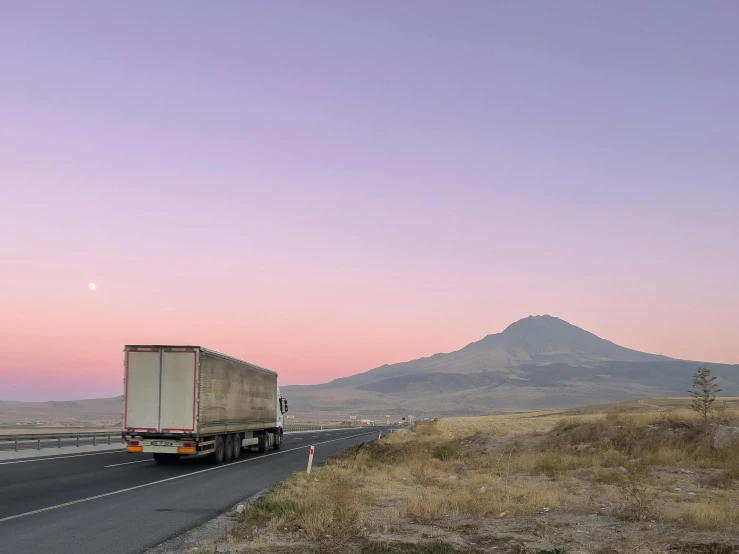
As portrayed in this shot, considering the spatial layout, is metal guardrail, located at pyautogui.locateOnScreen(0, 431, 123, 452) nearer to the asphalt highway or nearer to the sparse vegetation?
the asphalt highway

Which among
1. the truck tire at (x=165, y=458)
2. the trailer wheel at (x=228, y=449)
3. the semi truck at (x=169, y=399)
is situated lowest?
the truck tire at (x=165, y=458)

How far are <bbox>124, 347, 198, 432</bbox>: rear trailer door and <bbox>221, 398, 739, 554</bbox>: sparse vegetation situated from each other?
18.1 ft

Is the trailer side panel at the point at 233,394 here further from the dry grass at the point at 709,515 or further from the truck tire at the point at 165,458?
the dry grass at the point at 709,515

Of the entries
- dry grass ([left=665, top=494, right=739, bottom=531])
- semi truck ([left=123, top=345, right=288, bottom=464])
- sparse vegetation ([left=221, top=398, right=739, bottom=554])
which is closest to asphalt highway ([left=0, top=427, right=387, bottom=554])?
semi truck ([left=123, top=345, right=288, bottom=464])

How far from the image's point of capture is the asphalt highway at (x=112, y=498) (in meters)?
11.5

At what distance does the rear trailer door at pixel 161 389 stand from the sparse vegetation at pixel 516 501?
552 cm

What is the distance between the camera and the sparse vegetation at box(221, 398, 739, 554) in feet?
37.1

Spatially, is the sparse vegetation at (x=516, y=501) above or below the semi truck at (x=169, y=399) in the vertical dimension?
below

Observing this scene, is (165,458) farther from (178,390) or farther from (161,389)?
(178,390)

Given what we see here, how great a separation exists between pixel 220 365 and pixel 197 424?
3182 millimetres

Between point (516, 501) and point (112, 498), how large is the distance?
977 centimetres

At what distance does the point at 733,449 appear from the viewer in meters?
23.5

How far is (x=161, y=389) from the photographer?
2461 cm

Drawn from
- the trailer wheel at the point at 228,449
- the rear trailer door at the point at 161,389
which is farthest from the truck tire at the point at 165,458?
the rear trailer door at the point at 161,389
